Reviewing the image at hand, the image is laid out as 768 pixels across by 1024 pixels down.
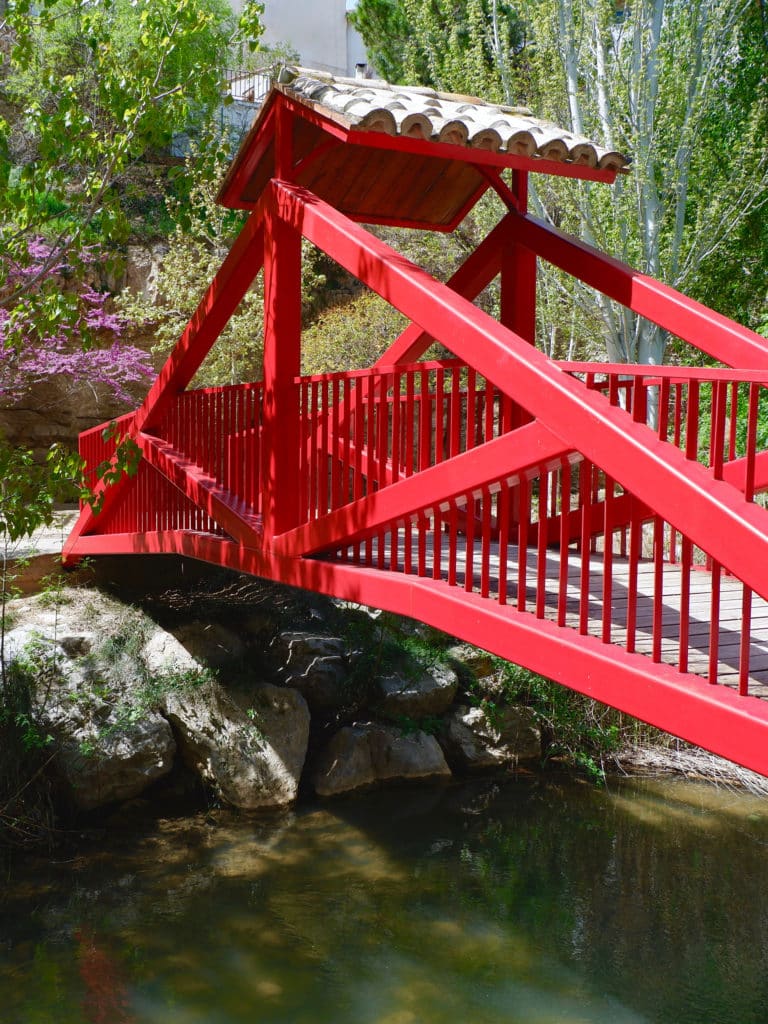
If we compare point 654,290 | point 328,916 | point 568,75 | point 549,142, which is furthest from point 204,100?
→ point 568,75

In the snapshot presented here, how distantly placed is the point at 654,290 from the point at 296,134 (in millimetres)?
2325

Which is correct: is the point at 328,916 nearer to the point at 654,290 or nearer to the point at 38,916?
the point at 38,916

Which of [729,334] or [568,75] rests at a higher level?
[568,75]

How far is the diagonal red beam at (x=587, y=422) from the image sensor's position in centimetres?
262

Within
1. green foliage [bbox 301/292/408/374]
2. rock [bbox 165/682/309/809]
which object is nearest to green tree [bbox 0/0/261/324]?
rock [bbox 165/682/309/809]

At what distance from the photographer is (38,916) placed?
20.5 ft

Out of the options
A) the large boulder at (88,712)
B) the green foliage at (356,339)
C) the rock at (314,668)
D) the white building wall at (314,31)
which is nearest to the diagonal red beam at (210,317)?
the large boulder at (88,712)

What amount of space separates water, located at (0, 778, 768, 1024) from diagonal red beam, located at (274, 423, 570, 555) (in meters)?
2.66

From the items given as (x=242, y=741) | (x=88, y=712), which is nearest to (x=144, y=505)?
(x=88, y=712)

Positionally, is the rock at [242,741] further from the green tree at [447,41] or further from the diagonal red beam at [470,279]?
the green tree at [447,41]

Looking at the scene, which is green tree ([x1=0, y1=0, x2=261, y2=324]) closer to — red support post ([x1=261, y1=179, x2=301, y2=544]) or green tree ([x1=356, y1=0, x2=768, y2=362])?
red support post ([x1=261, y1=179, x2=301, y2=544])

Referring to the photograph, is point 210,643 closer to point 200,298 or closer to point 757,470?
point 757,470

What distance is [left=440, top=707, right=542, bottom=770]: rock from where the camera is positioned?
9.02 m

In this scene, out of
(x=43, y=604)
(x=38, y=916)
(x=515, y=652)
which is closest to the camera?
(x=515, y=652)
